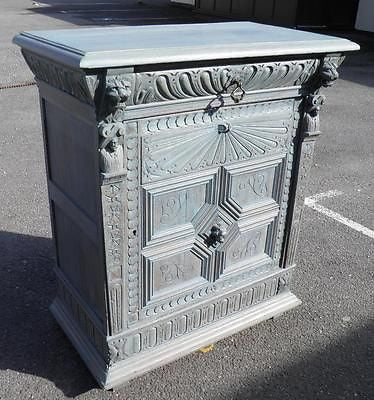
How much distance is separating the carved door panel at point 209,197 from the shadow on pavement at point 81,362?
1.61ft

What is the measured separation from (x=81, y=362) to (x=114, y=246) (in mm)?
808

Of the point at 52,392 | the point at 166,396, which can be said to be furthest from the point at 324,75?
the point at 52,392

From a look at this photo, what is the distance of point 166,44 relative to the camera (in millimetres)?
1979

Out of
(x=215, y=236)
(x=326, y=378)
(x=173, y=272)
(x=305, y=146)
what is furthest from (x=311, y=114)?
(x=326, y=378)

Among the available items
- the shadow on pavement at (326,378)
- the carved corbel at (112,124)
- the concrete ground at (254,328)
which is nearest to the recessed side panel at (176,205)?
the carved corbel at (112,124)

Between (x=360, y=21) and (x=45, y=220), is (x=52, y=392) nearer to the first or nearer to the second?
(x=45, y=220)

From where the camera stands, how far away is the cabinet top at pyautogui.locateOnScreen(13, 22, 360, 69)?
177 cm

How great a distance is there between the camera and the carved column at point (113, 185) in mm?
1785

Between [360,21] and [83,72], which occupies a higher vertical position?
[83,72]

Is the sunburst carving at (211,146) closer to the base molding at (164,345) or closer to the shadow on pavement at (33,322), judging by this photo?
the base molding at (164,345)

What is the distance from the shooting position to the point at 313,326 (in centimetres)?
288

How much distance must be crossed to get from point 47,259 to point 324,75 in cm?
216

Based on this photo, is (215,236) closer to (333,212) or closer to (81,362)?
(81,362)

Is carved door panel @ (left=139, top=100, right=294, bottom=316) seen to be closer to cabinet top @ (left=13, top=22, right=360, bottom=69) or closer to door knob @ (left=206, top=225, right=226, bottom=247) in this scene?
door knob @ (left=206, top=225, right=226, bottom=247)
